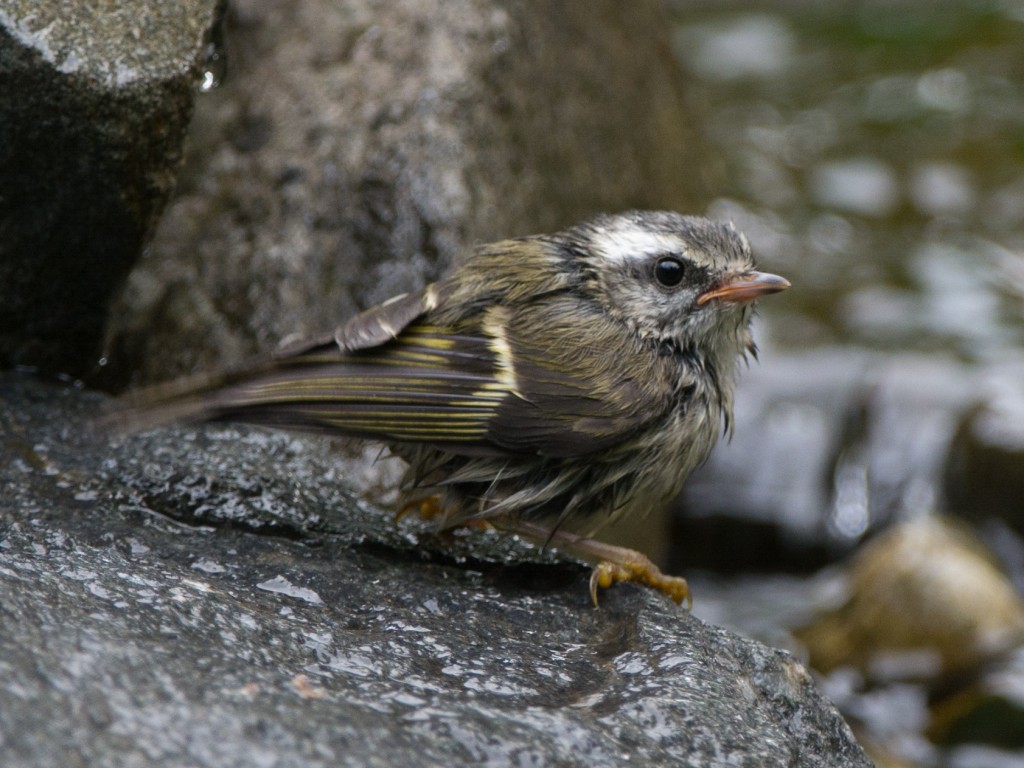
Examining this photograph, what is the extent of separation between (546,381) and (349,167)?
1938 mm

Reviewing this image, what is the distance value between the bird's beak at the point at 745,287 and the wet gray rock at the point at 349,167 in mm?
1443

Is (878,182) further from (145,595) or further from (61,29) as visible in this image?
(145,595)

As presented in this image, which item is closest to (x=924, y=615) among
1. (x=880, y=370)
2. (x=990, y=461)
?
(x=990, y=461)

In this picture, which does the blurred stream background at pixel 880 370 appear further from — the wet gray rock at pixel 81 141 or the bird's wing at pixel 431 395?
the wet gray rock at pixel 81 141

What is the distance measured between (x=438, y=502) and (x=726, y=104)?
27.0 feet

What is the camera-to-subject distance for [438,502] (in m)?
4.17

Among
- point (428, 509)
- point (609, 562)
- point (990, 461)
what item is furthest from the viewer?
point (990, 461)

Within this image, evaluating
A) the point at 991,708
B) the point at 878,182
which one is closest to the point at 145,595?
the point at 991,708

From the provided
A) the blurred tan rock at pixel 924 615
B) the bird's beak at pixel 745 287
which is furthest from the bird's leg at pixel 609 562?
the blurred tan rock at pixel 924 615

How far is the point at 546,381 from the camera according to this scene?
3.67 m

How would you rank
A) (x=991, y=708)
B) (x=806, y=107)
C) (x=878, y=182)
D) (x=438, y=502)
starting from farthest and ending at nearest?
(x=806, y=107), (x=878, y=182), (x=991, y=708), (x=438, y=502)

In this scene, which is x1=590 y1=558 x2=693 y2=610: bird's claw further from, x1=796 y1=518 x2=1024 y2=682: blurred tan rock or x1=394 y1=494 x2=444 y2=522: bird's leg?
x1=796 y1=518 x2=1024 y2=682: blurred tan rock

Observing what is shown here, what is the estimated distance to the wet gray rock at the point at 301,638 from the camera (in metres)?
2.44

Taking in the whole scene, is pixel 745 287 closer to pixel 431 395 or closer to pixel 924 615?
pixel 431 395
